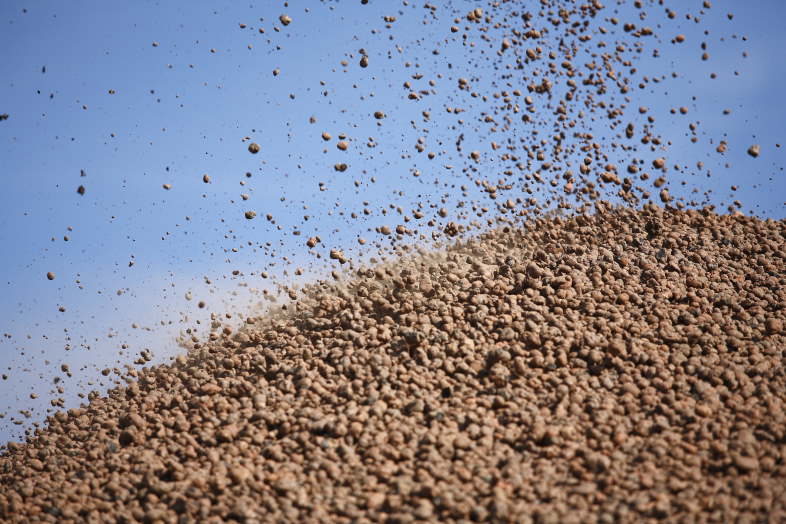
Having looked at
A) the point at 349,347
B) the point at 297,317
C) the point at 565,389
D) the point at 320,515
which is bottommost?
the point at 320,515

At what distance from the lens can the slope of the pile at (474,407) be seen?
3.13 meters

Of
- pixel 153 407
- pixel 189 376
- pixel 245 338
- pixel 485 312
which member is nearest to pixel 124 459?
pixel 153 407

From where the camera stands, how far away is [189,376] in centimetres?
483

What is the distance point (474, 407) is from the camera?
361cm

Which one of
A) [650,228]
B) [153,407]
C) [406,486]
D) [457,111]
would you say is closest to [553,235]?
[650,228]

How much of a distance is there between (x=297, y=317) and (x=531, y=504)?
2566 millimetres

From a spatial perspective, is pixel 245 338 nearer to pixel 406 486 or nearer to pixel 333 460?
pixel 333 460

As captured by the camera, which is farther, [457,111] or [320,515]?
[457,111]

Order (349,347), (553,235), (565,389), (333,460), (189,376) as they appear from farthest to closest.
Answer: (553,235), (189,376), (349,347), (565,389), (333,460)

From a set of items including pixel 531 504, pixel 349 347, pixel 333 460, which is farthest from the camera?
pixel 349 347

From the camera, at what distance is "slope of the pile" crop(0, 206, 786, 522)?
10.3 ft

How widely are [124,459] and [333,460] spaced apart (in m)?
1.38

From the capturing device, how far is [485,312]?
432 centimetres

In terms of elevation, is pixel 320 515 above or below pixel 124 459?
below
